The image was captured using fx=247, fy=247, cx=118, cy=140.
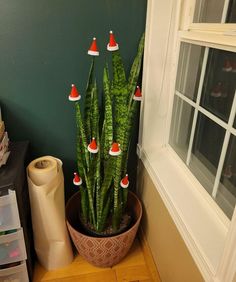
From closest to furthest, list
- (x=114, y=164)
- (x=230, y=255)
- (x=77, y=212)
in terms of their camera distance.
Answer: (x=230, y=255) < (x=114, y=164) < (x=77, y=212)

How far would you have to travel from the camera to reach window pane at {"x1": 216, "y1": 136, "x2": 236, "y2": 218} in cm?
97

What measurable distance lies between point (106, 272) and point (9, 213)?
0.72m

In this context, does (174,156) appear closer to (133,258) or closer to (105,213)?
(105,213)

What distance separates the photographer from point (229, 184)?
3.34 feet

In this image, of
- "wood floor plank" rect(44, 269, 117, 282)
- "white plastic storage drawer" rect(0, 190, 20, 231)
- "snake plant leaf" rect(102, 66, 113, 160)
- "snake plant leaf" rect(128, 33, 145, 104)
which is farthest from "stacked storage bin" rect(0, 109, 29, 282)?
"snake plant leaf" rect(128, 33, 145, 104)

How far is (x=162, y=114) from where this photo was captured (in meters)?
1.45

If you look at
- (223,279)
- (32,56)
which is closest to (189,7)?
(32,56)

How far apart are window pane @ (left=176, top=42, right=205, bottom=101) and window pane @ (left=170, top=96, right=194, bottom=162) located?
2.8 inches

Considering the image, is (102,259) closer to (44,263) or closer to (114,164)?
(44,263)

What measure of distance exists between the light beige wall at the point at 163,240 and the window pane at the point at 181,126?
0.84 ft

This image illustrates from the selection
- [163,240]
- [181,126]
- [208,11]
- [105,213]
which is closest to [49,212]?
[105,213]

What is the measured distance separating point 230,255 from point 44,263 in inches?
46.9

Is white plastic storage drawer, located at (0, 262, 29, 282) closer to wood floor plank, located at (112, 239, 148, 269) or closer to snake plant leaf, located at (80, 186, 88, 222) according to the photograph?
snake plant leaf, located at (80, 186, 88, 222)

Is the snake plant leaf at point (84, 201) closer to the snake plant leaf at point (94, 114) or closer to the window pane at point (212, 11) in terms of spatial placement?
the snake plant leaf at point (94, 114)
